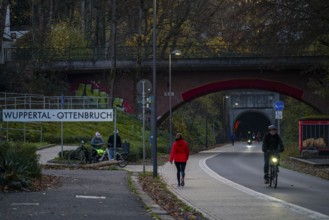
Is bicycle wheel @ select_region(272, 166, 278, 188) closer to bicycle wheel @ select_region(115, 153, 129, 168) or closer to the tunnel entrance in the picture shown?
bicycle wheel @ select_region(115, 153, 129, 168)

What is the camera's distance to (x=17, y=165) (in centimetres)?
1590

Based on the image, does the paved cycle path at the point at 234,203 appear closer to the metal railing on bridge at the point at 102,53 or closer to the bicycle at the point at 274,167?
the bicycle at the point at 274,167

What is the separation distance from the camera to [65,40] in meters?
55.6

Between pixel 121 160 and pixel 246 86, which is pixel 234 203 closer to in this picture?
pixel 121 160

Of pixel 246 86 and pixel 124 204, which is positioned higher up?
pixel 246 86

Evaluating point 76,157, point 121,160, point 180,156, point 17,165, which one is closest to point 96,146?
point 121,160

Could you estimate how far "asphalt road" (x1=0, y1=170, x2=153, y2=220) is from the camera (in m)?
11.7

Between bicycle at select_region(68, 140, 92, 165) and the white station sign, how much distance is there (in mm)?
1699

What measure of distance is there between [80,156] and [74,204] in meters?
16.2

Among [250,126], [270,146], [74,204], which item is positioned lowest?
[250,126]

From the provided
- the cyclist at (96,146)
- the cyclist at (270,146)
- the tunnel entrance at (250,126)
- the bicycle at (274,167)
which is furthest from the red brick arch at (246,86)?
the tunnel entrance at (250,126)

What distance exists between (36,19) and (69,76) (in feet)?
17.4

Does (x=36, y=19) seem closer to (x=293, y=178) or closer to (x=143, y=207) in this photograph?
(x=293, y=178)

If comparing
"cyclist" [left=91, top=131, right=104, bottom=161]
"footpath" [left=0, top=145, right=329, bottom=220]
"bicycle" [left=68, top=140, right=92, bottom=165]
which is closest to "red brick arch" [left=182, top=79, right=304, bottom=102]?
"cyclist" [left=91, top=131, right=104, bottom=161]
